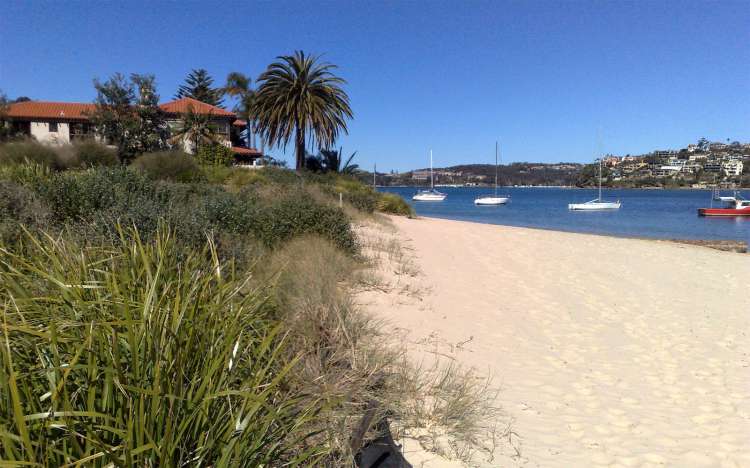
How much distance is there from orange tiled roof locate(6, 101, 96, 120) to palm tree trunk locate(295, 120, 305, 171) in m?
22.0

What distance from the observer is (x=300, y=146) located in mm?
30984

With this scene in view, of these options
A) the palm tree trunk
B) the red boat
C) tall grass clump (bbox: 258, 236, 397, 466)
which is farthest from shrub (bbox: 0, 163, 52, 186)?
the red boat

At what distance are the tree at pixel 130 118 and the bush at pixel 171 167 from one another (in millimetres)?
13412

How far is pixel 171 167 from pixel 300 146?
42.1 feet

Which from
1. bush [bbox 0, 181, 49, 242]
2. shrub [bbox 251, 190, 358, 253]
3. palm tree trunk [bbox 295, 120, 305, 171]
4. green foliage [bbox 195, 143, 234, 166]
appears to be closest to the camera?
bush [bbox 0, 181, 49, 242]

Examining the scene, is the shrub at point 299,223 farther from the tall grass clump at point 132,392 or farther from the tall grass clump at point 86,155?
the tall grass clump at point 86,155

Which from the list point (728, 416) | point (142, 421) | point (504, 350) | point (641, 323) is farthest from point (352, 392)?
point (641, 323)

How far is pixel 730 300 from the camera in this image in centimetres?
998

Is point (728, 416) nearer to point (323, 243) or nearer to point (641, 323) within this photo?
point (641, 323)

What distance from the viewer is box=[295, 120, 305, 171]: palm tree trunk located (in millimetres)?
30156

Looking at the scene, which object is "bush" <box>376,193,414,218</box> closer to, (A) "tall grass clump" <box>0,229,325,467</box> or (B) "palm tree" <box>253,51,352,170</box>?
(B) "palm tree" <box>253,51,352,170</box>

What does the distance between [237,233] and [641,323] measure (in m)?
6.60

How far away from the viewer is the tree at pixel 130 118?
32.1 m

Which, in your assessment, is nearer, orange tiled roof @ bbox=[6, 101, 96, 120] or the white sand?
the white sand
